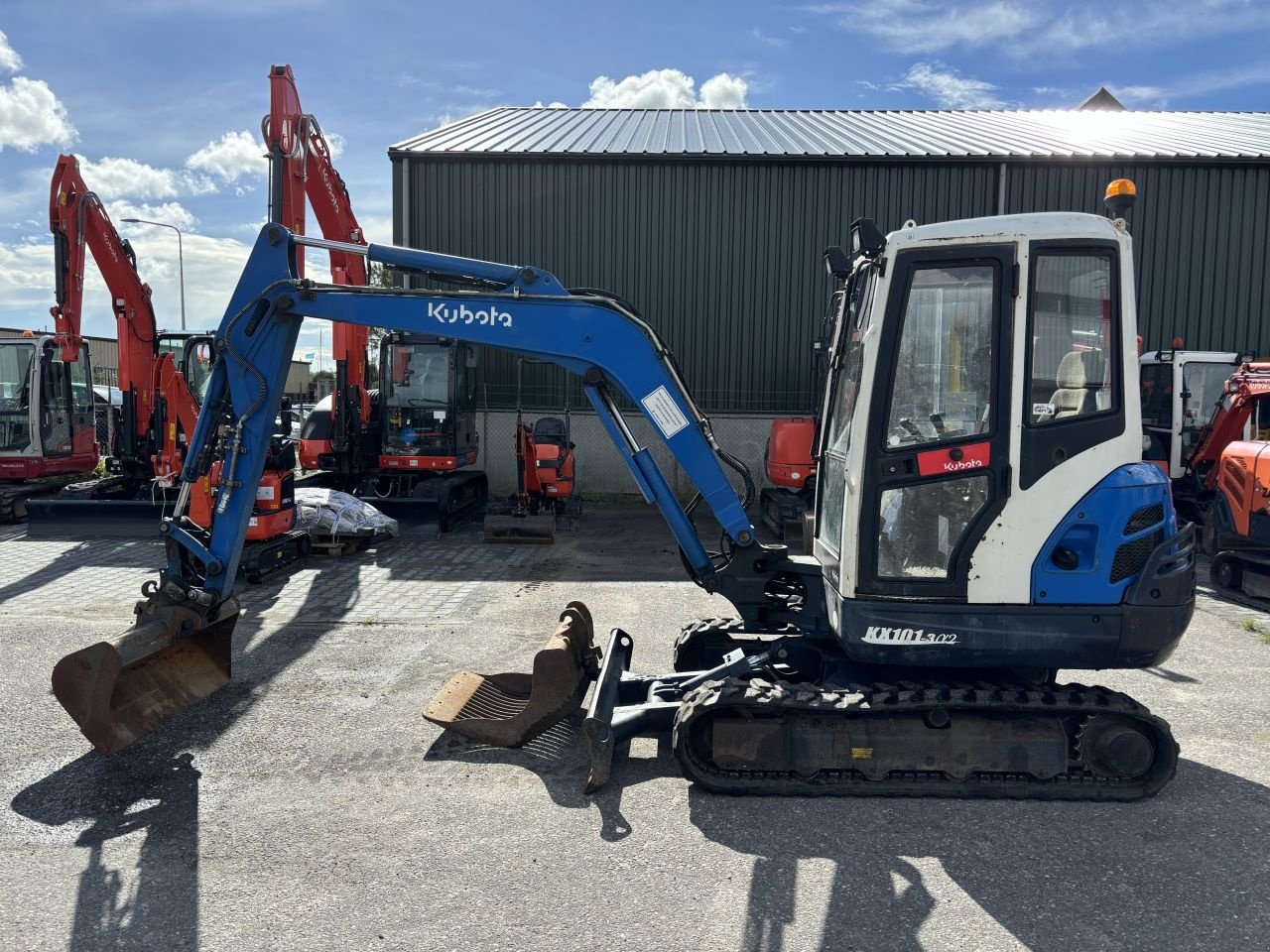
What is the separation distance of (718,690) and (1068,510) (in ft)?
6.74

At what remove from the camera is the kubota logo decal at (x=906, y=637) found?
15.7ft

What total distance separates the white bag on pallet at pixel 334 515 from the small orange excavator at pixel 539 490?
1577 millimetres

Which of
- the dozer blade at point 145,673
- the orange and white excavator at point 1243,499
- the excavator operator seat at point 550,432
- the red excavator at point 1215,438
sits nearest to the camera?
the dozer blade at point 145,673

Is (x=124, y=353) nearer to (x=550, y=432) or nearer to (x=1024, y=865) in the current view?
(x=550, y=432)

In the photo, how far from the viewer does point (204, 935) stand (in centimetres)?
363

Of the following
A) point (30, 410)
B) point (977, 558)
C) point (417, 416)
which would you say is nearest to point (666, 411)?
point (977, 558)

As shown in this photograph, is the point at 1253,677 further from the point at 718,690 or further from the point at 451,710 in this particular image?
the point at 451,710

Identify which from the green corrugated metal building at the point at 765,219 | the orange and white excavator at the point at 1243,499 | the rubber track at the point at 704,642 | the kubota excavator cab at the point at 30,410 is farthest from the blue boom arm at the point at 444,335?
the green corrugated metal building at the point at 765,219

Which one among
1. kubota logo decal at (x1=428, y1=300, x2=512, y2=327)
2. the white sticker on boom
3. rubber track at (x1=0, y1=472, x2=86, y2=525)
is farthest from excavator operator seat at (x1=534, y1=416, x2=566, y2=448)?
the white sticker on boom

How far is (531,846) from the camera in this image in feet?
14.3

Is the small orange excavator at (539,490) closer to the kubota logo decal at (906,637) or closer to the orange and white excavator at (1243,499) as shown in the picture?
the orange and white excavator at (1243,499)

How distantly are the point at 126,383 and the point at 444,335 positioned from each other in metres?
11.6

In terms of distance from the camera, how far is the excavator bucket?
12.8 meters

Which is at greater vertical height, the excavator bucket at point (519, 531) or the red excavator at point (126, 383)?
the red excavator at point (126, 383)
